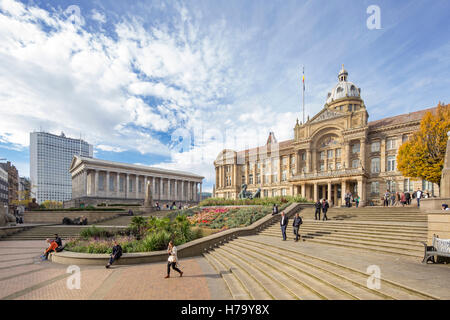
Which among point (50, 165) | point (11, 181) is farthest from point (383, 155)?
point (50, 165)

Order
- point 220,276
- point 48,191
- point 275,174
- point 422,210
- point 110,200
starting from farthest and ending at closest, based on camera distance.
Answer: point 48,191 → point 110,200 → point 275,174 → point 422,210 → point 220,276

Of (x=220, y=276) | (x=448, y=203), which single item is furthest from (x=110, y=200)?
(x=448, y=203)

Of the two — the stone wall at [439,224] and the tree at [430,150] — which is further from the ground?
the tree at [430,150]

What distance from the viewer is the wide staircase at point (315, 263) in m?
5.75

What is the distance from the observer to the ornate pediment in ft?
136

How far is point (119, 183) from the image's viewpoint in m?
70.8

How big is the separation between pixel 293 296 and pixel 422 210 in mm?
15761

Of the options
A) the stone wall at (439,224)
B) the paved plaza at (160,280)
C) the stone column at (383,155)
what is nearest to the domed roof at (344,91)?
the stone column at (383,155)

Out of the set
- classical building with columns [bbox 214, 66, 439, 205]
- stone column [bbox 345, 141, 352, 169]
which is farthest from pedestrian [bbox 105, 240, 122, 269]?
stone column [bbox 345, 141, 352, 169]

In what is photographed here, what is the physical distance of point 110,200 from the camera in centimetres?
6341

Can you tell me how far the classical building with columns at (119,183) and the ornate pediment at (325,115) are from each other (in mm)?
46091

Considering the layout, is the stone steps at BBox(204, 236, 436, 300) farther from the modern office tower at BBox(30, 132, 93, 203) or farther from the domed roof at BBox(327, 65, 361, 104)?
the modern office tower at BBox(30, 132, 93, 203)

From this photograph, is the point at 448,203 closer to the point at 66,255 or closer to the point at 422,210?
the point at 422,210

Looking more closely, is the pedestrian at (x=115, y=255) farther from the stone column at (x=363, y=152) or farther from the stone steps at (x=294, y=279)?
the stone column at (x=363, y=152)
